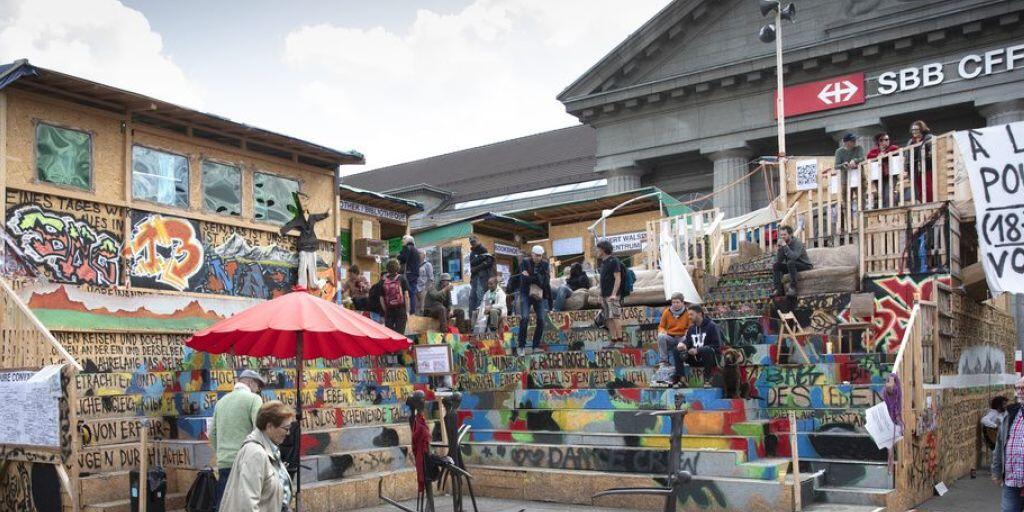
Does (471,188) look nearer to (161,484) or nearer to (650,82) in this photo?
(650,82)

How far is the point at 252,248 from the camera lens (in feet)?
58.9

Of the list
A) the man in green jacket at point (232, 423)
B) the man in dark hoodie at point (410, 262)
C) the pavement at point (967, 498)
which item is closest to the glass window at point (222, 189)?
the man in dark hoodie at point (410, 262)

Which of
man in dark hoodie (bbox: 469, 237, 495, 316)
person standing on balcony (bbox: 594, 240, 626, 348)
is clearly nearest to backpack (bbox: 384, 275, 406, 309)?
man in dark hoodie (bbox: 469, 237, 495, 316)

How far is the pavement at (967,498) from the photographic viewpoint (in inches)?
476

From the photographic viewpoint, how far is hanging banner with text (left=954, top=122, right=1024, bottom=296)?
10.5 m

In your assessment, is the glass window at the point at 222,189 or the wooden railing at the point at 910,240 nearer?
the wooden railing at the point at 910,240

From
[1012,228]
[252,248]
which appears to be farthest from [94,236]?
[1012,228]

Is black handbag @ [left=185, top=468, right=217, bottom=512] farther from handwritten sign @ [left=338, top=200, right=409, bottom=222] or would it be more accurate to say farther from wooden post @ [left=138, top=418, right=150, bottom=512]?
handwritten sign @ [left=338, top=200, right=409, bottom=222]

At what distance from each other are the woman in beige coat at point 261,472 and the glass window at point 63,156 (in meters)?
9.84

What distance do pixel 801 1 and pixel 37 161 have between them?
2657 cm

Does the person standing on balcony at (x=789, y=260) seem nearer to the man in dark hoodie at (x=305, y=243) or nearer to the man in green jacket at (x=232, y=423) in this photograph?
the man in dark hoodie at (x=305, y=243)

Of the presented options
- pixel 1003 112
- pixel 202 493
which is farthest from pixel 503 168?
pixel 202 493

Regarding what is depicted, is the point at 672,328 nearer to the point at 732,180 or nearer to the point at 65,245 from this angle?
the point at 65,245

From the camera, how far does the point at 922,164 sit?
679 inches
